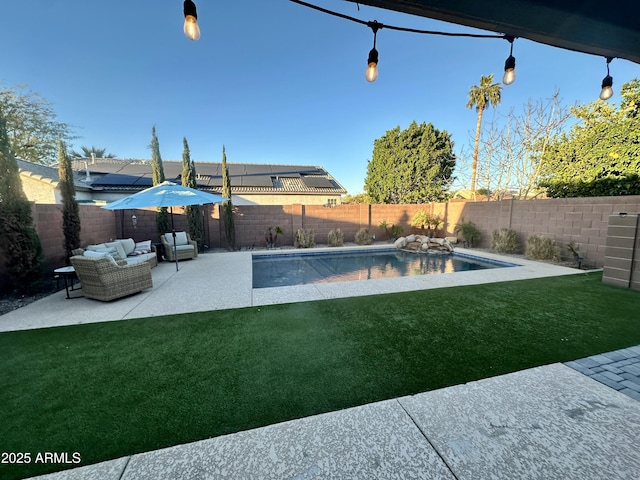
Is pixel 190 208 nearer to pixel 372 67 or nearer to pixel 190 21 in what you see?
pixel 190 21

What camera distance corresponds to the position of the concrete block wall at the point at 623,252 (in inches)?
191

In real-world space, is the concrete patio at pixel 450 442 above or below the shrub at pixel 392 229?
below

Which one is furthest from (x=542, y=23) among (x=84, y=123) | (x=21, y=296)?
(x=84, y=123)

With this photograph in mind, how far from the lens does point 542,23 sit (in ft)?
7.98

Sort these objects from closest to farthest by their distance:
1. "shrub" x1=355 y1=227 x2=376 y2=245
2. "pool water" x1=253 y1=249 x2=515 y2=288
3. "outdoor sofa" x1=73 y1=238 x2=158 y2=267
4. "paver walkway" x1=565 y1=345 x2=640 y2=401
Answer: "paver walkway" x1=565 y1=345 x2=640 y2=401 < "outdoor sofa" x1=73 y1=238 x2=158 y2=267 < "pool water" x1=253 y1=249 x2=515 y2=288 < "shrub" x1=355 y1=227 x2=376 y2=245

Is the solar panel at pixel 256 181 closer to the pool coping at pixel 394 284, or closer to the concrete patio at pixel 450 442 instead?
the pool coping at pixel 394 284

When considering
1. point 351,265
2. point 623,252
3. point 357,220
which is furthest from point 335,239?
point 623,252

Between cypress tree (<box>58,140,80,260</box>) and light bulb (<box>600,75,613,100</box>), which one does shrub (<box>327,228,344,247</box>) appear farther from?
light bulb (<box>600,75,613,100</box>)

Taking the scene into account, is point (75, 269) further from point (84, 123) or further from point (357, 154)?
point (84, 123)

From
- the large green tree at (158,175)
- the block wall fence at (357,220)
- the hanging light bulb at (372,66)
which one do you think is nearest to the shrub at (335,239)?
the block wall fence at (357,220)

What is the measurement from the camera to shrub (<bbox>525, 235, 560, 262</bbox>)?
772 cm

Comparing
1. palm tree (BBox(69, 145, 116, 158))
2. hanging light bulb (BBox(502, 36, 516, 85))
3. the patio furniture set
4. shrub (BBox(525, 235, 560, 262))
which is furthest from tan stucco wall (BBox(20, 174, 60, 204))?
Answer: palm tree (BBox(69, 145, 116, 158))

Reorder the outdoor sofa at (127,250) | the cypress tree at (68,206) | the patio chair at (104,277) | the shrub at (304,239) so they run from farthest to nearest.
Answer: the shrub at (304,239) < the cypress tree at (68,206) < the outdoor sofa at (127,250) < the patio chair at (104,277)

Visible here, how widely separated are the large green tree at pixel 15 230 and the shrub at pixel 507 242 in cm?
1284
